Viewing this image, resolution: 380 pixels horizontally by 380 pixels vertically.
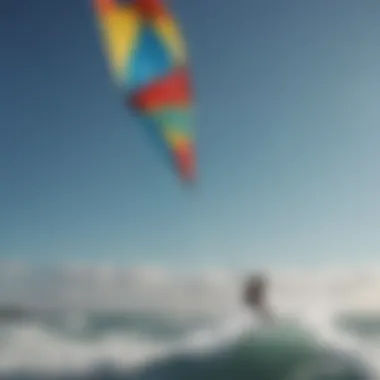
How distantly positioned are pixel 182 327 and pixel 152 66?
48 cm

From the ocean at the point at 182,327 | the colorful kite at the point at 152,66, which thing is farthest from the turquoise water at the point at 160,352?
the colorful kite at the point at 152,66

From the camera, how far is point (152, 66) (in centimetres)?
141

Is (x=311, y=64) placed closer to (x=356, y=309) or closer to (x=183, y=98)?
(x=183, y=98)

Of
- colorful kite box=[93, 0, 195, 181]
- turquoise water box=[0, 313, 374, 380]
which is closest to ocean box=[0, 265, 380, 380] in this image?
turquoise water box=[0, 313, 374, 380]

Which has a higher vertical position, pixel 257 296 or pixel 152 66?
pixel 152 66

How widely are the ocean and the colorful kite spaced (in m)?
0.24

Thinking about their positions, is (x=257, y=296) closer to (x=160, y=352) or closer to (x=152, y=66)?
(x=160, y=352)

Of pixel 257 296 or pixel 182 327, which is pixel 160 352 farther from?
pixel 257 296

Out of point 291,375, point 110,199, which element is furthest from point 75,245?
point 291,375

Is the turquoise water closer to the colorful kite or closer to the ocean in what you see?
the ocean

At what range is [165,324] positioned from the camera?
137 centimetres

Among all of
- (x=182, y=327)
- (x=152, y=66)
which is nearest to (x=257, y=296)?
(x=182, y=327)

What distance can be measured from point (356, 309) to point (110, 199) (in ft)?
1.63

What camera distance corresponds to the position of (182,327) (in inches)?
54.1
